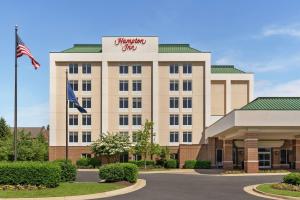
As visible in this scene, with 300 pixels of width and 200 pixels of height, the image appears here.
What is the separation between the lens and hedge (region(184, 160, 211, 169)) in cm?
6731

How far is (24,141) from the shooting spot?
82438 millimetres

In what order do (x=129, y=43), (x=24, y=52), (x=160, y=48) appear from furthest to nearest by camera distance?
(x=160, y=48) → (x=129, y=43) → (x=24, y=52)

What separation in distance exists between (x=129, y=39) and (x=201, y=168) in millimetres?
21628

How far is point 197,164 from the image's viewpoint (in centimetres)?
6794

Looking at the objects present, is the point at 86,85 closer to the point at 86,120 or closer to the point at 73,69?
the point at 73,69

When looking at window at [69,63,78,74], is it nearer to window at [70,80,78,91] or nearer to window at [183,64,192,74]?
window at [70,80,78,91]

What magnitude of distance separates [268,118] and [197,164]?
21.7m

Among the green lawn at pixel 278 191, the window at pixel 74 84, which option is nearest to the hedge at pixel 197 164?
the window at pixel 74 84

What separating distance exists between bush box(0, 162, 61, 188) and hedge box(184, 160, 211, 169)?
1644 inches

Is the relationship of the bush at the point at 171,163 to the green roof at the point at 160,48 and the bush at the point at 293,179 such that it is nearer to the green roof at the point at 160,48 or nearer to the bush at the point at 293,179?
the green roof at the point at 160,48

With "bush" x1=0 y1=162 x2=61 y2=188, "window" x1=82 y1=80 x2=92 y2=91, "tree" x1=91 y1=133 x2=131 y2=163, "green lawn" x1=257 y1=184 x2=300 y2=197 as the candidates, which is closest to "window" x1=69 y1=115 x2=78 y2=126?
"window" x1=82 y1=80 x2=92 y2=91

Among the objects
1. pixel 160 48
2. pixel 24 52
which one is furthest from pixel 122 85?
pixel 24 52

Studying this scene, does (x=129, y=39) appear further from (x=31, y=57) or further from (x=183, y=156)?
(x=31, y=57)

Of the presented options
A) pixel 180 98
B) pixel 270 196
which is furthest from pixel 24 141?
pixel 270 196
